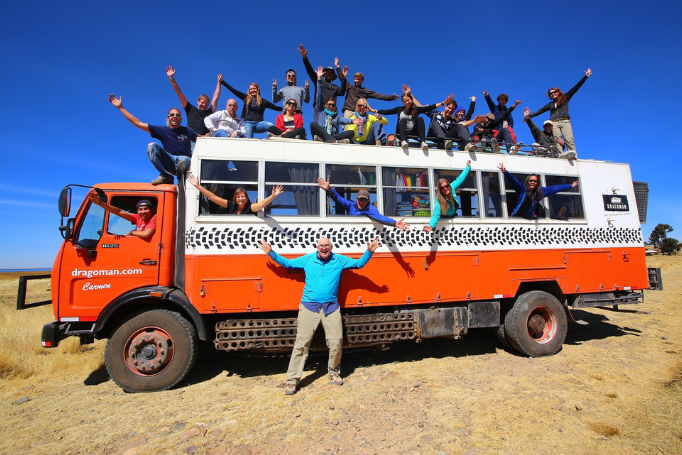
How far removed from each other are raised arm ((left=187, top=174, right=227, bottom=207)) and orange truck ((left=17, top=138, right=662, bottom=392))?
164 millimetres

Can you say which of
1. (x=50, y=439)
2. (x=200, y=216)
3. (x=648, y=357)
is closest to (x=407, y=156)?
(x=200, y=216)

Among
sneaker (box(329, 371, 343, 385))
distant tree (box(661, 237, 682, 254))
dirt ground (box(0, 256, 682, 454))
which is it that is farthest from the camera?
distant tree (box(661, 237, 682, 254))

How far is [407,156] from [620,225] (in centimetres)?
472

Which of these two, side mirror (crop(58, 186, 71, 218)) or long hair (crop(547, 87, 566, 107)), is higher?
long hair (crop(547, 87, 566, 107))

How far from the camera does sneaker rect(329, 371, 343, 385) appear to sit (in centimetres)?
481

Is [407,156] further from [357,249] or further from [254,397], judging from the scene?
[254,397]

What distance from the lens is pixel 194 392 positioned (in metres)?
4.73

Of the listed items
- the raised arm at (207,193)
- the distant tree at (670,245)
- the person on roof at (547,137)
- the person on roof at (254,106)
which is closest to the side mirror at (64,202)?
the raised arm at (207,193)

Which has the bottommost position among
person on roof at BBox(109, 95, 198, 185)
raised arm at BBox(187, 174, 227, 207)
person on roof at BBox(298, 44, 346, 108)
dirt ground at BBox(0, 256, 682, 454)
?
dirt ground at BBox(0, 256, 682, 454)

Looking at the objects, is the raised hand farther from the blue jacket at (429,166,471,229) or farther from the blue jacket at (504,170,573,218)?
the blue jacket at (504,170,573,218)

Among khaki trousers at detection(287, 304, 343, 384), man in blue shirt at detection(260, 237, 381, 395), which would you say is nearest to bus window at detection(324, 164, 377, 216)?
man in blue shirt at detection(260, 237, 381, 395)

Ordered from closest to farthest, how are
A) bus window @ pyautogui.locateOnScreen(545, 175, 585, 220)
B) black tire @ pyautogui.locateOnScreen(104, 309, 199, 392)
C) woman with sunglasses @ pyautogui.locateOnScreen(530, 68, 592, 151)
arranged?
1. black tire @ pyautogui.locateOnScreen(104, 309, 199, 392)
2. bus window @ pyautogui.locateOnScreen(545, 175, 585, 220)
3. woman with sunglasses @ pyautogui.locateOnScreen(530, 68, 592, 151)

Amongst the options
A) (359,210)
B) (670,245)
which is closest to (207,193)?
(359,210)

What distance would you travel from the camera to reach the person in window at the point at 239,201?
15.7 ft
